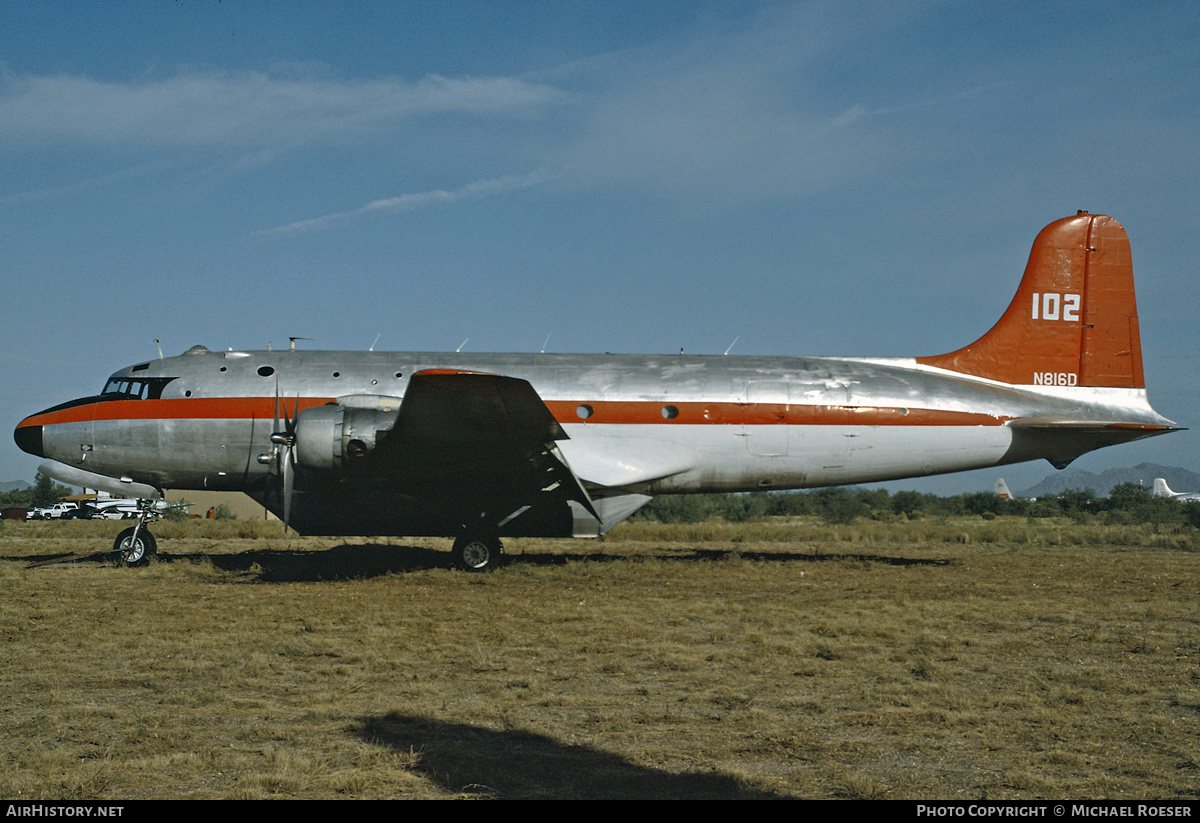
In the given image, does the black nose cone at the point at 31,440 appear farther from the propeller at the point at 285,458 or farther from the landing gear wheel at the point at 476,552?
the landing gear wheel at the point at 476,552

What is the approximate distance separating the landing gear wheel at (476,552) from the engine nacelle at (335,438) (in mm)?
2711

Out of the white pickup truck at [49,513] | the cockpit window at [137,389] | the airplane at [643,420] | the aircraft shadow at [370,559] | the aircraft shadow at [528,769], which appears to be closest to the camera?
the aircraft shadow at [528,769]

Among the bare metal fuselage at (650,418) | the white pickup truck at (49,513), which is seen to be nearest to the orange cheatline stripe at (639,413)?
the bare metal fuselage at (650,418)

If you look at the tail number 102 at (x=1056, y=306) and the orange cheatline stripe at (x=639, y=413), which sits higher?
the tail number 102 at (x=1056, y=306)

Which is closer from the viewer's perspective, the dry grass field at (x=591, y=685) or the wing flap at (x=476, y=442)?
the dry grass field at (x=591, y=685)

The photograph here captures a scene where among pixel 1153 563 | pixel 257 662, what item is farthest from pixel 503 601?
pixel 1153 563

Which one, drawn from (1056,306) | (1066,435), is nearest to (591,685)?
(1066,435)

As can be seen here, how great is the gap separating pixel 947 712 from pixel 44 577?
44.8ft

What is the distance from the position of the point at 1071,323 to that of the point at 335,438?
14.5m

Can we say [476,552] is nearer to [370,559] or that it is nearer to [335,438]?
[370,559]

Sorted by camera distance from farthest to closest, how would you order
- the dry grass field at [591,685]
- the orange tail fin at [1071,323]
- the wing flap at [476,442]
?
the orange tail fin at [1071,323], the wing flap at [476,442], the dry grass field at [591,685]

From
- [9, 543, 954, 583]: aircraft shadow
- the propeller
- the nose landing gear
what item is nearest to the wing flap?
the propeller

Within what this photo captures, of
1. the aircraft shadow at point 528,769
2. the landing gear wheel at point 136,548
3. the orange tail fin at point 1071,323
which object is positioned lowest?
the aircraft shadow at point 528,769

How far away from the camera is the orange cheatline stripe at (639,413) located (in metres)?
15.3
